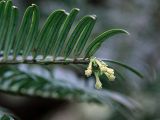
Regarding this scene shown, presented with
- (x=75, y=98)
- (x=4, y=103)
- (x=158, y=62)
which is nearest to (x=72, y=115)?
(x=4, y=103)

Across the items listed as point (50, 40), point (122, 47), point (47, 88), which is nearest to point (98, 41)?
point (50, 40)

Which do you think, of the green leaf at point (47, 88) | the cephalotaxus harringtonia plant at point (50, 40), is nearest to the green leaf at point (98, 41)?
the cephalotaxus harringtonia plant at point (50, 40)

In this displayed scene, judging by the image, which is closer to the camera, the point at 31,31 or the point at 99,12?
the point at 31,31

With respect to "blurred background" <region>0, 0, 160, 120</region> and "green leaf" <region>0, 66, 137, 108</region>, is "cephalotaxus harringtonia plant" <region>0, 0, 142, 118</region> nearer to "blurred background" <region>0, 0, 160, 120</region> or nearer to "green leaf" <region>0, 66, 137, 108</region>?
"green leaf" <region>0, 66, 137, 108</region>

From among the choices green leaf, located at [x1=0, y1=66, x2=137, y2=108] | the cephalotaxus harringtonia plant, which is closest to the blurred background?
green leaf, located at [x1=0, y1=66, x2=137, y2=108]

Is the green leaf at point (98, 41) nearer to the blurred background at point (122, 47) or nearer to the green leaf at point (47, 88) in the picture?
the green leaf at point (47, 88)

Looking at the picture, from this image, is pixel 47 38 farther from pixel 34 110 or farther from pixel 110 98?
pixel 34 110
